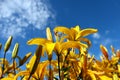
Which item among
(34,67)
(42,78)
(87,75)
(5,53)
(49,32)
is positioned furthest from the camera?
(5,53)

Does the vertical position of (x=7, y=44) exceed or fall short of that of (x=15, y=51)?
it exceeds it

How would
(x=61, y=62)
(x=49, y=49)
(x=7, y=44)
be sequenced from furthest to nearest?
1. (x=7, y=44)
2. (x=61, y=62)
3. (x=49, y=49)

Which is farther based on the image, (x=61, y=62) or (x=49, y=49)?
(x=61, y=62)

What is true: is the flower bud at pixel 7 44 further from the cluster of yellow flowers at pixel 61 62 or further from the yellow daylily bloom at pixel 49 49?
the yellow daylily bloom at pixel 49 49

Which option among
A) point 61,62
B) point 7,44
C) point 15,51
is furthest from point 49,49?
point 7,44

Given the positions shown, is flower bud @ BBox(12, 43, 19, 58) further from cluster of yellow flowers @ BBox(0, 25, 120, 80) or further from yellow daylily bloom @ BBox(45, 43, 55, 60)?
yellow daylily bloom @ BBox(45, 43, 55, 60)

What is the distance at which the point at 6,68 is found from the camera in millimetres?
3525

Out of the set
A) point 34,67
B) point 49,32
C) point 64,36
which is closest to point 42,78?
point 34,67

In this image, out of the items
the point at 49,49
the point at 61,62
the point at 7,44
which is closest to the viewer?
the point at 49,49

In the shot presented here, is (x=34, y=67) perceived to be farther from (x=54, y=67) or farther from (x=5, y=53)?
(x=5, y=53)

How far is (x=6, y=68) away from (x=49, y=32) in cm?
84

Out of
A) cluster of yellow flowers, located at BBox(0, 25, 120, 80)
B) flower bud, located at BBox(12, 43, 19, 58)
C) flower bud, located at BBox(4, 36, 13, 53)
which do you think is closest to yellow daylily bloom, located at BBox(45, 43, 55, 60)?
cluster of yellow flowers, located at BBox(0, 25, 120, 80)

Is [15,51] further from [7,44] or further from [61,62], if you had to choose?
[61,62]

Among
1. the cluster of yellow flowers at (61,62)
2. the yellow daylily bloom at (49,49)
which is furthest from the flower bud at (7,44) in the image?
the yellow daylily bloom at (49,49)
